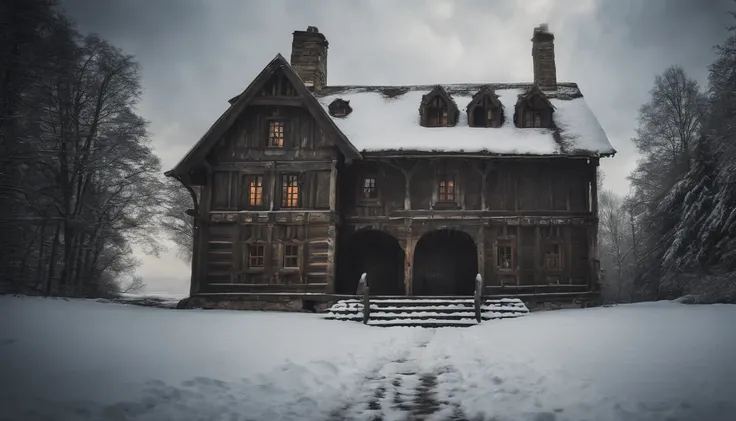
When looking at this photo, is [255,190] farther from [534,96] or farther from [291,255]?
[534,96]

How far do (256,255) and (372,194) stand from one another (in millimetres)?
6105

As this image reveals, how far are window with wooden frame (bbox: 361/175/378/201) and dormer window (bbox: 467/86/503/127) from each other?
5648 millimetres

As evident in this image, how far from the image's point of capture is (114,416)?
5.21m

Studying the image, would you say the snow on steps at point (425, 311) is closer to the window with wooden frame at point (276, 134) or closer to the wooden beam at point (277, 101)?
the window with wooden frame at point (276, 134)

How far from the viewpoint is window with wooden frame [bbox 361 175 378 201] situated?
2317 cm

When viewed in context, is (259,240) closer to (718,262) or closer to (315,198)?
(315,198)

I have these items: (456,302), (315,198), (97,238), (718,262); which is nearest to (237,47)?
(315,198)

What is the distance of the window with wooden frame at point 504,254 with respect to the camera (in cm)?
2233

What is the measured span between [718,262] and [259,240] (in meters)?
19.4

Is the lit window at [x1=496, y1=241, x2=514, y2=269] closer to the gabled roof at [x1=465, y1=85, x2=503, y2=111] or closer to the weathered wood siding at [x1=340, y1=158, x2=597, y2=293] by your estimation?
the weathered wood siding at [x1=340, y1=158, x2=597, y2=293]

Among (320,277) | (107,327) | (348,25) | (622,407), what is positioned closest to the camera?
(622,407)

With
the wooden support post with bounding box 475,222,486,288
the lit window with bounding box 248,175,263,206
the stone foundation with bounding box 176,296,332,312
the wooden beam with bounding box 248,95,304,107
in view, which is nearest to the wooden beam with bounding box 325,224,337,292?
the stone foundation with bounding box 176,296,332,312

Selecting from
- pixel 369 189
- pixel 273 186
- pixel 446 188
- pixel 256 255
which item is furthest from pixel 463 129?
pixel 256 255

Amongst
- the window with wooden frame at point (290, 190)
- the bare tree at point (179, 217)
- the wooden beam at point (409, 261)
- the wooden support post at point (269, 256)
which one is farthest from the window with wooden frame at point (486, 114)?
the bare tree at point (179, 217)
